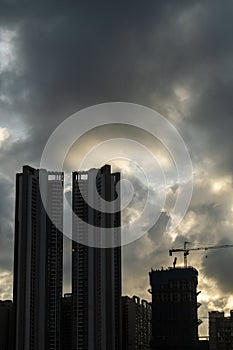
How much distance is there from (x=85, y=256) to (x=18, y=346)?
12763 mm

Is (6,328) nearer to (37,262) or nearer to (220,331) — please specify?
(37,262)

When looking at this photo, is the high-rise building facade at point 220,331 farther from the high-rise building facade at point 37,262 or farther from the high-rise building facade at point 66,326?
the high-rise building facade at point 37,262

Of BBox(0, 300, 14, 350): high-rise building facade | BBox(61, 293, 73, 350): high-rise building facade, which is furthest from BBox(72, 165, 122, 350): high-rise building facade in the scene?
BBox(0, 300, 14, 350): high-rise building facade

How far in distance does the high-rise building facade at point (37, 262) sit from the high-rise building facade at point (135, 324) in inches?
652

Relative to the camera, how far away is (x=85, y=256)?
85.0 meters

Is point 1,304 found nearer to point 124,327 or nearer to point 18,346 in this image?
point 18,346

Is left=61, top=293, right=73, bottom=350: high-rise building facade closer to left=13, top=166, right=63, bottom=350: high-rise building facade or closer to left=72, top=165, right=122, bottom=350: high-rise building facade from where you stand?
left=13, top=166, right=63, bottom=350: high-rise building facade

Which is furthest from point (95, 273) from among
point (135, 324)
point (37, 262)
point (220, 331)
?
point (220, 331)

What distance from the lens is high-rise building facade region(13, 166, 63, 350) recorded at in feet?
275

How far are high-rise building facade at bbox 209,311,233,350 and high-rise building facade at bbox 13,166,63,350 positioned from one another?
34.6 metres

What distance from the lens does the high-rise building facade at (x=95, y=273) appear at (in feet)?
275

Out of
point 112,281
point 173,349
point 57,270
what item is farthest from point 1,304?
point 173,349

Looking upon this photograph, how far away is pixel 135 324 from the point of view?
110 m

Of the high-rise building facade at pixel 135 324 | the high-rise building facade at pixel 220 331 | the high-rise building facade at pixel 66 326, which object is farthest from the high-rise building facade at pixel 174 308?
the high-rise building facade at pixel 66 326
